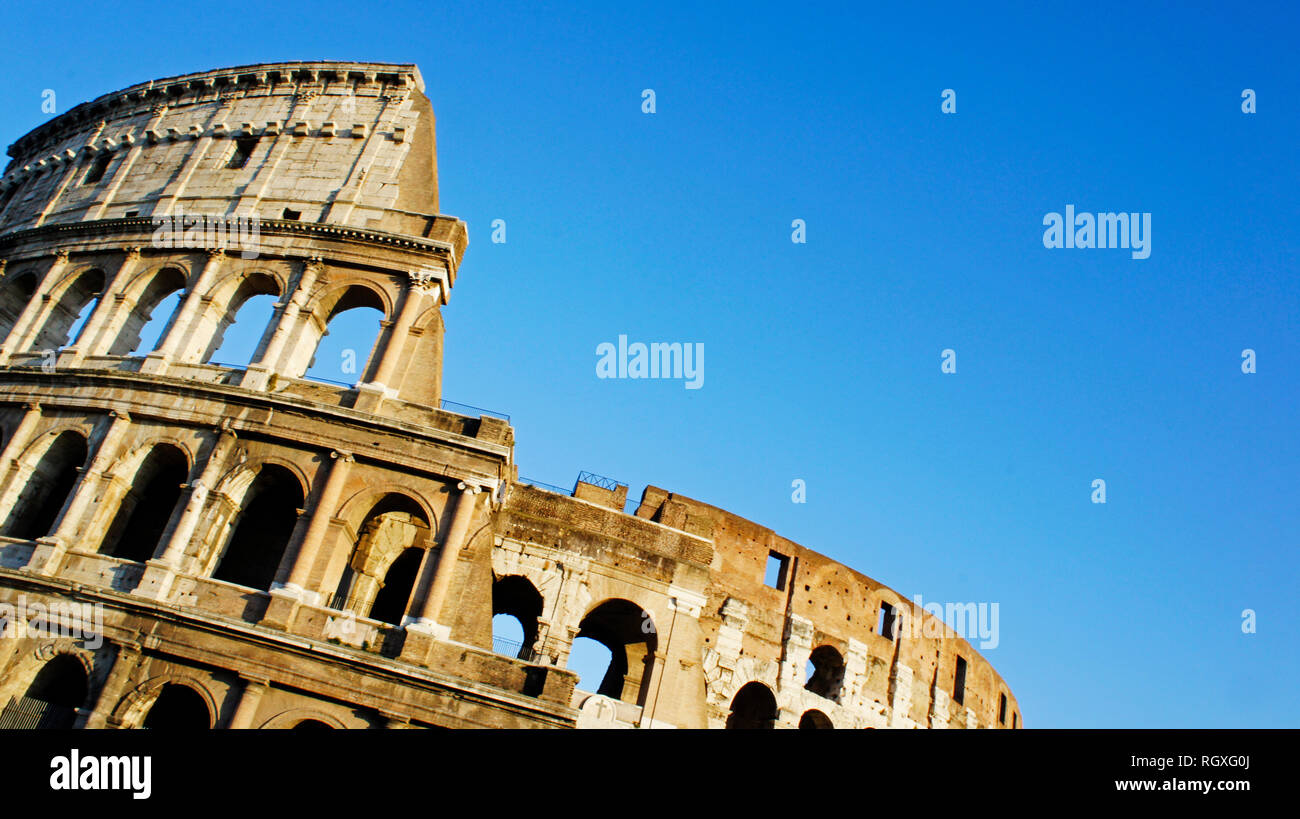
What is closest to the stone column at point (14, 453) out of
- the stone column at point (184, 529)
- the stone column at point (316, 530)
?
the stone column at point (184, 529)

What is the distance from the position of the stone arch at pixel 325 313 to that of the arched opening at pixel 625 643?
→ 7632 mm

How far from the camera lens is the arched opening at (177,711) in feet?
50.3

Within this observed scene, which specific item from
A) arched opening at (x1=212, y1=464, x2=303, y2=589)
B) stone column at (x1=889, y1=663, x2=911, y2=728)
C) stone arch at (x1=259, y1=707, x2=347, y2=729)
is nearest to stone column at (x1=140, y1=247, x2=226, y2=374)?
arched opening at (x1=212, y1=464, x2=303, y2=589)

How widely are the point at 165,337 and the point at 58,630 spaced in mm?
6159

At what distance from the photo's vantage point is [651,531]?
62.2 feet

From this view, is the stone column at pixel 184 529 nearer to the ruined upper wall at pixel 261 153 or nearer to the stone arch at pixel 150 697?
the stone arch at pixel 150 697

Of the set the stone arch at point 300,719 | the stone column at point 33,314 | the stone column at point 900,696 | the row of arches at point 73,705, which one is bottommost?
the row of arches at point 73,705

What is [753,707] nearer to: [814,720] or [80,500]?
[814,720]

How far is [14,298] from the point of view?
20797 mm

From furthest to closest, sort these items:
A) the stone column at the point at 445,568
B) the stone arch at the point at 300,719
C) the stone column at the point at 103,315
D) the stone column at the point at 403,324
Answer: the stone column at the point at 103,315 < the stone column at the point at 403,324 < the stone column at the point at 445,568 < the stone arch at the point at 300,719

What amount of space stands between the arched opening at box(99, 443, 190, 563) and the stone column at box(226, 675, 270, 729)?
161 inches

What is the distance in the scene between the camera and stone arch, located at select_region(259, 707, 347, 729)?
13.9 m
